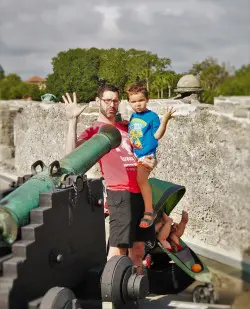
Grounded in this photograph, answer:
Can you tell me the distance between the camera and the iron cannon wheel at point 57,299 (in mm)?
2420

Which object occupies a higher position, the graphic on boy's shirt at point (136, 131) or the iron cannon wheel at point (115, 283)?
the graphic on boy's shirt at point (136, 131)

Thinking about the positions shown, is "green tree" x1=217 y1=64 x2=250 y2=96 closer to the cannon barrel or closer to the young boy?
the young boy

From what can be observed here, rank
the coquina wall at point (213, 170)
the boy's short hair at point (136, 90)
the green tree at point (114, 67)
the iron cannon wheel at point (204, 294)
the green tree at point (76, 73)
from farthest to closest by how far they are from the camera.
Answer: the green tree at point (76, 73) → the green tree at point (114, 67) → the coquina wall at point (213, 170) → the iron cannon wheel at point (204, 294) → the boy's short hair at point (136, 90)

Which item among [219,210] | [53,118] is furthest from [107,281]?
[53,118]

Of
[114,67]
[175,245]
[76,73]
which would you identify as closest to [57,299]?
[175,245]

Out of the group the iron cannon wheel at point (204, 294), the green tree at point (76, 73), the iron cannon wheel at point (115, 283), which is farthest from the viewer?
the green tree at point (76, 73)

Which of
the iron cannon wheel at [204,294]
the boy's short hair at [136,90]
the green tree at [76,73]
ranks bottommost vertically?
the iron cannon wheel at [204,294]

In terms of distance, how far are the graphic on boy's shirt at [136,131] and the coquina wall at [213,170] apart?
3.23 ft

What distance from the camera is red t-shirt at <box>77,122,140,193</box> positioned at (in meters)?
3.12

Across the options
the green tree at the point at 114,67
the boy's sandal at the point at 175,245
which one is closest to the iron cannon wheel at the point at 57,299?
the boy's sandal at the point at 175,245

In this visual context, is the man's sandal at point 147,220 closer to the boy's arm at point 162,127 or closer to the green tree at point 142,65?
the boy's arm at point 162,127

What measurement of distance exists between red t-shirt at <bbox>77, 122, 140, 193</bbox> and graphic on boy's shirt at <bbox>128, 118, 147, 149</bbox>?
0.13 feet

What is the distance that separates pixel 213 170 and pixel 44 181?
6.79 ft

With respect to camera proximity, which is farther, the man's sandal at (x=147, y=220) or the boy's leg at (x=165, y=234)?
the boy's leg at (x=165, y=234)
